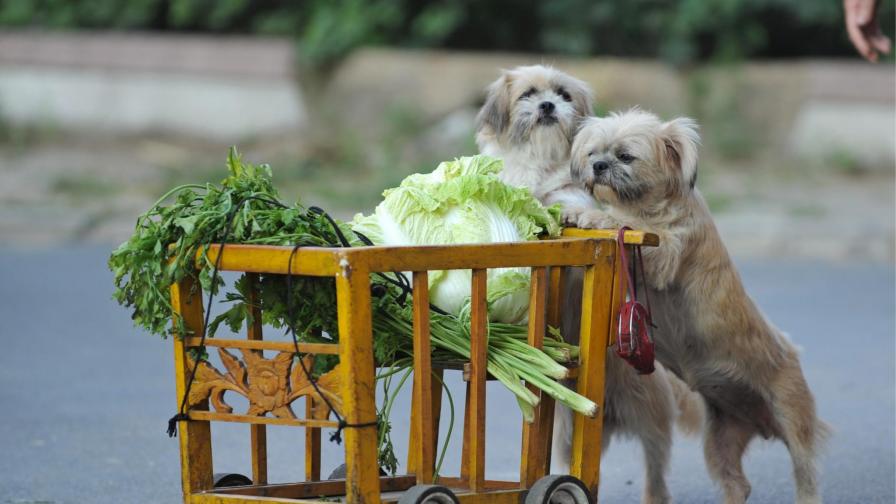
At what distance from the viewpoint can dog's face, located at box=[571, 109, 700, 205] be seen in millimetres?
5148

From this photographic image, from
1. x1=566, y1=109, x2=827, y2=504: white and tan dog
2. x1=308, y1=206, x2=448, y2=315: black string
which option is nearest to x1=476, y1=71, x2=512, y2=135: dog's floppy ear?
x1=566, y1=109, x2=827, y2=504: white and tan dog

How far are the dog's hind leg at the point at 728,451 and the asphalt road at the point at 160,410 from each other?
1.11 feet

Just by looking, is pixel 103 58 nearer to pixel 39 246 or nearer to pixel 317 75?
pixel 317 75

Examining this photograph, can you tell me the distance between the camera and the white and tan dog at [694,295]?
5.17m

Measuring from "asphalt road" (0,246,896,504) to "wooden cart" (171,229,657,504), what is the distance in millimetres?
1462

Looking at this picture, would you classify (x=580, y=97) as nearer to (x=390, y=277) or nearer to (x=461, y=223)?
(x=461, y=223)

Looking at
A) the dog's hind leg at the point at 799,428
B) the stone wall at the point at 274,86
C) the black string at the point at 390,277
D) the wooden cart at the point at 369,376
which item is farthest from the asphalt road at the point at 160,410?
the stone wall at the point at 274,86

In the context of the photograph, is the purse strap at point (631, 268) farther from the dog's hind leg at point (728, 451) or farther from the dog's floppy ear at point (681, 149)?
the dog's hind leg at point (728, 451)

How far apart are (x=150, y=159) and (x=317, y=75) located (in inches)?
100

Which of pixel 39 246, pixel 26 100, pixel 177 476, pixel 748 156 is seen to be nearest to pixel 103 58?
pixel 26 100

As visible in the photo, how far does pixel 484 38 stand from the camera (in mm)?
19656

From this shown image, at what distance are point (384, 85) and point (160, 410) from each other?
1082cm

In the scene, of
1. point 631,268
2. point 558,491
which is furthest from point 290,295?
point 631,268

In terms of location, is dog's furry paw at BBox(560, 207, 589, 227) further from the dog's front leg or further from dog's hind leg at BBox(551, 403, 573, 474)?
dog's hind leg at BBox(551, 403, 573, 474)
